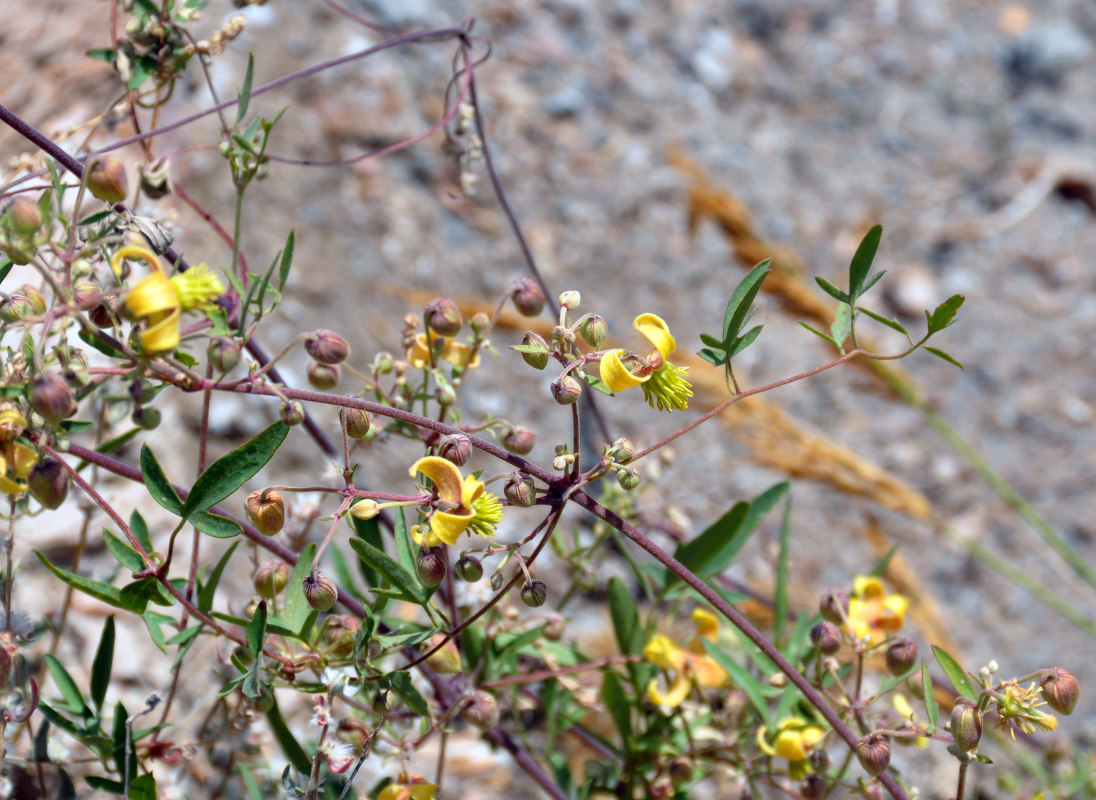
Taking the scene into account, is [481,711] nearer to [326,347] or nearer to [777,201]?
[326,347]

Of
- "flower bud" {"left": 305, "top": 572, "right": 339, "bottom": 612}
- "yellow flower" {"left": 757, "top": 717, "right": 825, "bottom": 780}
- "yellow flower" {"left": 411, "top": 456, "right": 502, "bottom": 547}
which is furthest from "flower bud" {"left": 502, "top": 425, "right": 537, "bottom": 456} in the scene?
"yellow flower" {"left": 757, "top": 717, "right": 825, "bottom": 780}

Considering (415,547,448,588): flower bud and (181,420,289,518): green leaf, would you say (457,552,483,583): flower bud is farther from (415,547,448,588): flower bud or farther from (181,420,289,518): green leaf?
(181,420,289,518): green leaf

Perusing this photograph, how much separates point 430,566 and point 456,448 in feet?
0.44

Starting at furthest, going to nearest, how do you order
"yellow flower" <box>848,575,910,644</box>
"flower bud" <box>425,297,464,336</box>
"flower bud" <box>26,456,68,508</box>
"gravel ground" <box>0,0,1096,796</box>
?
"gravel ground" <box>0,0,1096,796</box>
"yellow flower" <box>848,575,910,644</box>
"flower bud" <box>425,297,464,336</box>
"flower bud" <box>26,456,68,508</box>

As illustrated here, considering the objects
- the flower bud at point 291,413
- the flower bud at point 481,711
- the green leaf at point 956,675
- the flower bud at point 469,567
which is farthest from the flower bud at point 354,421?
the green leaf at point 956,675

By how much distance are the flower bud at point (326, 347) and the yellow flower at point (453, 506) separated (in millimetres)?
203

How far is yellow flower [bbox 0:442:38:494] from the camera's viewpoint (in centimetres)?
85

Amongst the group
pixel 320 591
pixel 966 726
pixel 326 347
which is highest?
pixel 326 347

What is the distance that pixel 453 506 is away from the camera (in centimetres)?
89

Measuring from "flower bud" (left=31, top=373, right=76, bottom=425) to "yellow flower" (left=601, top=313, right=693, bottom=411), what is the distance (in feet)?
1.57

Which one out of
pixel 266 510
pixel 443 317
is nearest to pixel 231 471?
pixel 266 510

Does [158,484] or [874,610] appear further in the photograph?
[874,610]

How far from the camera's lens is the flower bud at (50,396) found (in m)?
0.76

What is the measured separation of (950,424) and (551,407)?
1.07m
